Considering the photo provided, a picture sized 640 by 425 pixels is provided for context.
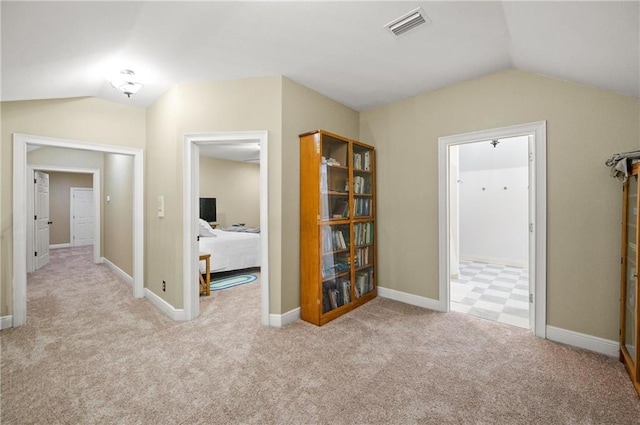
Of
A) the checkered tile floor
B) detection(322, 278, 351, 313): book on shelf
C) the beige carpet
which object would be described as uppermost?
detection(322, 278, 351, 313): book on shelf

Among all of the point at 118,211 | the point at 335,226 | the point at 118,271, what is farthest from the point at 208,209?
the point at 335,226

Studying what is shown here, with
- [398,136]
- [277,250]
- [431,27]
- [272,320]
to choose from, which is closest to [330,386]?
[272,320]

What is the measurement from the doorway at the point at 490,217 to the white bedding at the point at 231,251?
333cm

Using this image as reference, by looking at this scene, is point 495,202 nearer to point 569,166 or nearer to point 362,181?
point 569,166

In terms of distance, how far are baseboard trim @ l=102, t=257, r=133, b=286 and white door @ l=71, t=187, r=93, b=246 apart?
370 cm

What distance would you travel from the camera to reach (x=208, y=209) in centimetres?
688

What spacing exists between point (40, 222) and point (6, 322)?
3.85 m

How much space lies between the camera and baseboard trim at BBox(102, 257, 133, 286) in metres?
4.34

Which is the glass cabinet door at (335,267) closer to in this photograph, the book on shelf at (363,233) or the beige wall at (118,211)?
the book on shelf at (363,233)

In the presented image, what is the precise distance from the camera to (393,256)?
358 centimetres

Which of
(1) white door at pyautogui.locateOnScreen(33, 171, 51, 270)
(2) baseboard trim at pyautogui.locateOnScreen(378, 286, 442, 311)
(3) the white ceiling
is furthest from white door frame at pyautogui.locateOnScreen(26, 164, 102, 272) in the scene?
(2) baseboard trim at pyautogui.locateOnScreen(378, 286, 442, 311)

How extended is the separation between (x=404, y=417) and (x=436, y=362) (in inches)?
27.5

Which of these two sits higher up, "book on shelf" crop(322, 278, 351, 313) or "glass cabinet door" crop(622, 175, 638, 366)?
"glass cabinet door" crop(622, 175, 638, 366)

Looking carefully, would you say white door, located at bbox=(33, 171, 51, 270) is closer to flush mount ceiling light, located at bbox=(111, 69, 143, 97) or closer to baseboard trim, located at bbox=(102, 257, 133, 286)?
baseboard trim, located at bbox=(102, 257, 133, 286)
